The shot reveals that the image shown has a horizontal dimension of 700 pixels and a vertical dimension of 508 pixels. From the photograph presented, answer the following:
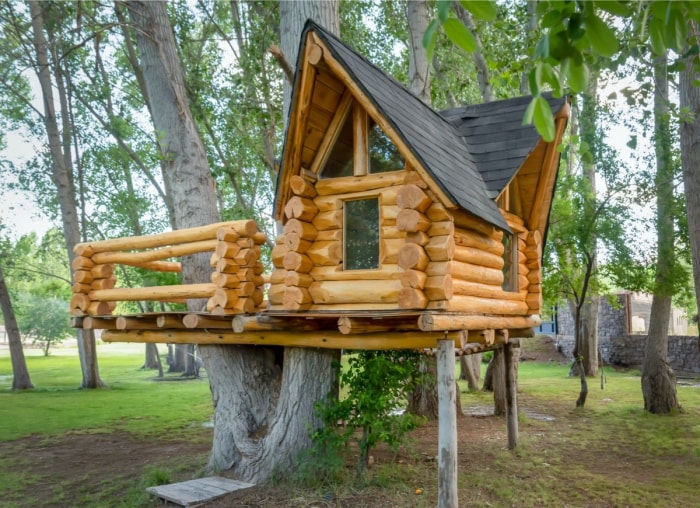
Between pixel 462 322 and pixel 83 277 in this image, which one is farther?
pixel 83 277

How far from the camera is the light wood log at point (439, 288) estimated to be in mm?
6277

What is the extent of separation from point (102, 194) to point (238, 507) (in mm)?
20310

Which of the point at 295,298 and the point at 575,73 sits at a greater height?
the point at 575,73

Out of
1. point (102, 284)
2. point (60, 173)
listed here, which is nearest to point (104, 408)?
point (60, 173)

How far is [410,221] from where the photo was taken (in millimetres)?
6355

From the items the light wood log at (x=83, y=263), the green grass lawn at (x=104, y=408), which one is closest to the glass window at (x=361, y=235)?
the light wood log at (x=83, y=263)

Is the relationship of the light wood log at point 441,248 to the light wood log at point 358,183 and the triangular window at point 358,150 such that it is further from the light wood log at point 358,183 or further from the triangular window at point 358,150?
the triangular window at point 358,150

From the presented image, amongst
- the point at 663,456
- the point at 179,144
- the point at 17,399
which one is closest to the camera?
the point at 179,144

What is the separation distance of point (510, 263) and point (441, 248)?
3230 mm

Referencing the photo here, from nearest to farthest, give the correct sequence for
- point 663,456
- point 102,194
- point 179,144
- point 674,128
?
point 179,144 < point 663,456 < point 674,128 < point 102,194

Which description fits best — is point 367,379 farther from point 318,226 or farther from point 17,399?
point 17,399

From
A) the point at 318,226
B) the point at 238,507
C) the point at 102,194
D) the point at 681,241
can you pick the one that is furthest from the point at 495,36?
the point at 102,194

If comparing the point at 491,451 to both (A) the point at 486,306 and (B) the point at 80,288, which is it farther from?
(B) the point at 80,288

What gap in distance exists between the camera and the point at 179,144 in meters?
9.00
